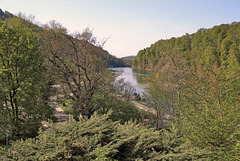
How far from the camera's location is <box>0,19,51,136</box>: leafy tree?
10.6m

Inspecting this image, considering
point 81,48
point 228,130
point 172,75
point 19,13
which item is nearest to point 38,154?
point 228,130

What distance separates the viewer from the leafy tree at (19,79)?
10.6m

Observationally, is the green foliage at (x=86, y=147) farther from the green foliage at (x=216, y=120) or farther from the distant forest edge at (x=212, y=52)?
the distant forest edge at (x=212, y=52)

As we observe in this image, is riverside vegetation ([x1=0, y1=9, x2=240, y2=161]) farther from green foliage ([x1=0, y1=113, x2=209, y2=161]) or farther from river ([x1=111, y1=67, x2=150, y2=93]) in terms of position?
river ([x1=111, y1=67, x2=150, y2=93])

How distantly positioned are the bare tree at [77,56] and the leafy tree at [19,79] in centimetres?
174

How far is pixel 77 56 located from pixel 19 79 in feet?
14.6

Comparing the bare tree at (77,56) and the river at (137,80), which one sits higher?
the bare tree at (77,56)

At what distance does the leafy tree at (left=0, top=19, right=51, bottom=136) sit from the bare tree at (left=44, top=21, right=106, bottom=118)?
174cm

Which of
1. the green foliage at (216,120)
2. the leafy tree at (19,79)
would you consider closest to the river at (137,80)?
the leafy tree at (19,79)

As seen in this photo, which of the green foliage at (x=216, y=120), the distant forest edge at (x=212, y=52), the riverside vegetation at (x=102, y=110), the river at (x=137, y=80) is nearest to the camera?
the riverside vegetation at (x=102, y=110)

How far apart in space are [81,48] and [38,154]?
10269 mm

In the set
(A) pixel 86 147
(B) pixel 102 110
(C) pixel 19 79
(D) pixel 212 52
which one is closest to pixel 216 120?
(A) pixel 86 147

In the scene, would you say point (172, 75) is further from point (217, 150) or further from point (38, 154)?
point (38, 154)

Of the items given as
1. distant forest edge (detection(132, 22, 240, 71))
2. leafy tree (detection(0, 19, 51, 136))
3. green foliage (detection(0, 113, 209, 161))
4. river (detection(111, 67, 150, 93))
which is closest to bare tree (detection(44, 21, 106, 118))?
leafy tree (detection(0, 19, 51, 136))
